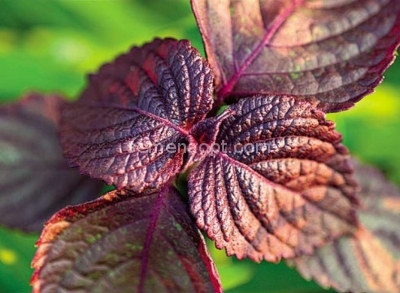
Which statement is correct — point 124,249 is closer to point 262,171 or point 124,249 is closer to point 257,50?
point 262,171

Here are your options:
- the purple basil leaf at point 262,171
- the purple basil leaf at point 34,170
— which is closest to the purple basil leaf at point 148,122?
the purple basil leaf at point 262,171

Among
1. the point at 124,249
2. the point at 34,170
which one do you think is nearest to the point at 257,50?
the point at 124,249

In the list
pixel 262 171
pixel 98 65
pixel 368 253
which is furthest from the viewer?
pixel 98 65

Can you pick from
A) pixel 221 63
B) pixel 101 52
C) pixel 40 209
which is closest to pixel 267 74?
pixel 221 63

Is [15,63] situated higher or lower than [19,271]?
higher

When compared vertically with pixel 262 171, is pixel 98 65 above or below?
above

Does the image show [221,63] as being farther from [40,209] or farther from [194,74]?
[40,209]
